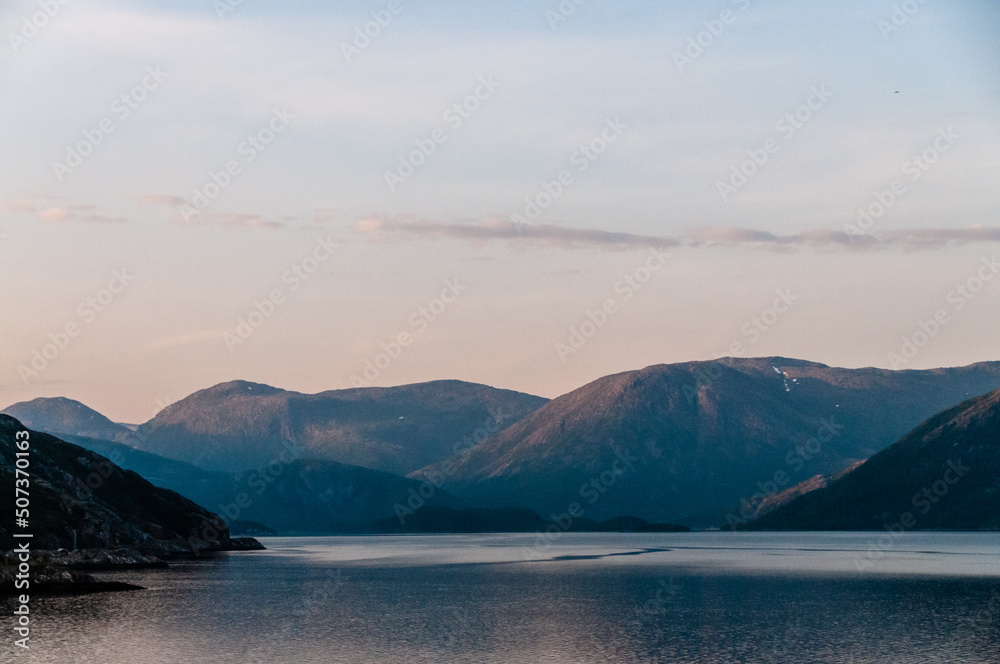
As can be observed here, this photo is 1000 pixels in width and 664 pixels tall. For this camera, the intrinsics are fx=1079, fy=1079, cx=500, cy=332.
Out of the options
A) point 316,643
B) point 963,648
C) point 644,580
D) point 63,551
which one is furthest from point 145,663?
point 63,551

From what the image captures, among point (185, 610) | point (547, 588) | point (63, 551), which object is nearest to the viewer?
point (185, 610)

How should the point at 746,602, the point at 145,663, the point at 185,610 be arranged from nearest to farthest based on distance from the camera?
the point at 145,663
the point at 185,610
the point at 746,602

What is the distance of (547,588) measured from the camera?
159500mm

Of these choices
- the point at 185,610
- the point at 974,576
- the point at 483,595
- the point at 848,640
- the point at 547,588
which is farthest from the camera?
the point at 974,576

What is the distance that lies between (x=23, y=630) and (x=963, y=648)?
3306 inches

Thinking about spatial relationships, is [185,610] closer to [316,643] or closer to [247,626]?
[247,626]

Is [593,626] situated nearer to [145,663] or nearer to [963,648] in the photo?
[963,648]

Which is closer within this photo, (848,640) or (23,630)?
(848,640)

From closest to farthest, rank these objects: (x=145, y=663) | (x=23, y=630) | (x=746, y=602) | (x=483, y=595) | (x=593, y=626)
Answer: (x=145, y=663) → (x=23, y=630) → (x=593, y=626) → (x=746, y=602) → (x=483, y=595)

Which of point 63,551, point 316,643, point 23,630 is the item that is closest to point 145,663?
point 316,643

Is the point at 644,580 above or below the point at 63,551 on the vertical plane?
below

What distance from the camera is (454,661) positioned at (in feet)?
281

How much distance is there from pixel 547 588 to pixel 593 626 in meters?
52.1

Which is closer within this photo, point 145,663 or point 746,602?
point 145,663
